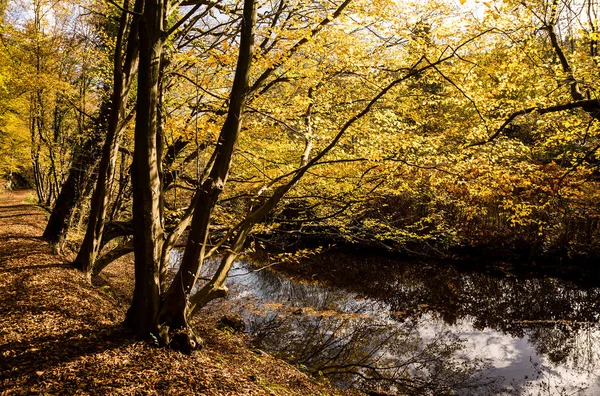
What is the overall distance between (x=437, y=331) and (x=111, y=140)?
9.09 meters

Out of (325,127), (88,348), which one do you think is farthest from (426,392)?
(88,348)

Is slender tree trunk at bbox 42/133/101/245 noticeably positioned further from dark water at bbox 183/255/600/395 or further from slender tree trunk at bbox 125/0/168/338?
slender tree trunk at bbox 125/0/168/338

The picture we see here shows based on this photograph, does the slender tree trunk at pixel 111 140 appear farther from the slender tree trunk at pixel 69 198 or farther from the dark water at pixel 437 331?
the dark water at pixel 437 331

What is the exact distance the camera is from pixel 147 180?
4.10m

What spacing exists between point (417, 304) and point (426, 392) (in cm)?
440

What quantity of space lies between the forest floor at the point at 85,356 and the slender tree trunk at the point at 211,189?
0.52m

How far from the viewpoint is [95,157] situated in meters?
8.47

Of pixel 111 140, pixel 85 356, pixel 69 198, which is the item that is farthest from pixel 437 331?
pixel 69 198

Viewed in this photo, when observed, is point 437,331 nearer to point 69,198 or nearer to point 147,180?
point 147,180

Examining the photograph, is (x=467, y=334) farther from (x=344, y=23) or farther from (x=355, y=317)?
(x=344, y=23)

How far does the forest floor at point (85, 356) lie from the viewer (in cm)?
349

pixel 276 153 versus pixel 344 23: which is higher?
pixel 344 23

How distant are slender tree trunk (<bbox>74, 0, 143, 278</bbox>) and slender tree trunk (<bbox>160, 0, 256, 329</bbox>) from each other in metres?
2.93

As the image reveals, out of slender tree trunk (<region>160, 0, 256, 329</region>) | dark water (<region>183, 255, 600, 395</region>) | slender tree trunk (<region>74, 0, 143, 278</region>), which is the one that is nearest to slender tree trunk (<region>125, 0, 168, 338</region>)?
slender tree trunk (<region>160, 0, 256, 329</region>)
